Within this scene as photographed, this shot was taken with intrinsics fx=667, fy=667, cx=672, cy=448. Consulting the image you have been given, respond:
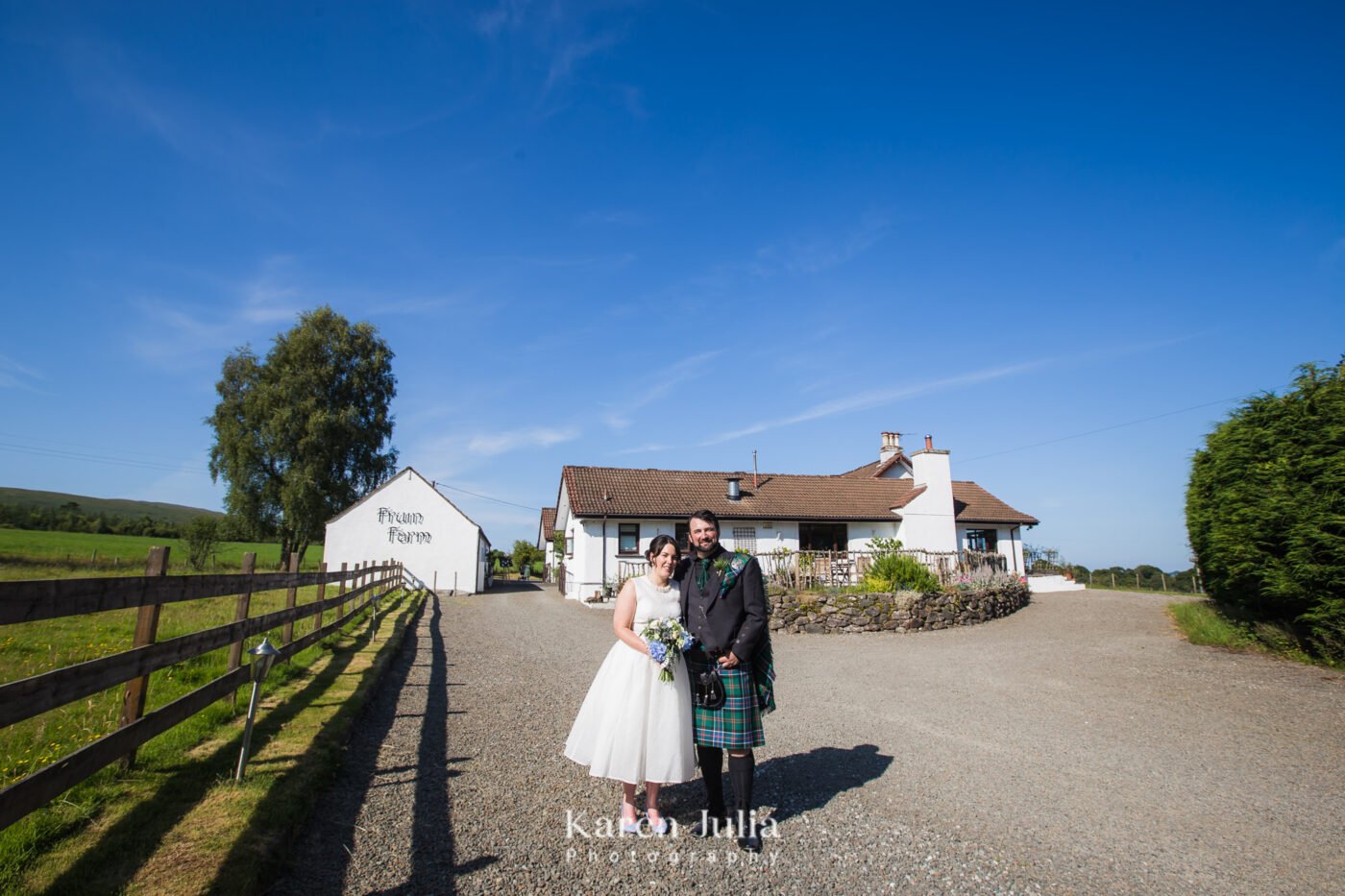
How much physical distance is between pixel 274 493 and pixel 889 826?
121 ft

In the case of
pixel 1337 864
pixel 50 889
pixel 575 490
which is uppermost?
pixel 575 490

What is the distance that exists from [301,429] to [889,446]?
96.8 feet

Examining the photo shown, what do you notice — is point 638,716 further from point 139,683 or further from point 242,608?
point 242,608

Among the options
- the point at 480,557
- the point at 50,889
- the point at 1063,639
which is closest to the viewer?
the point at 50,889

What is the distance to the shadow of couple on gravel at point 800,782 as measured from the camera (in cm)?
447

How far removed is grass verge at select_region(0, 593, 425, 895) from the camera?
2914 mm

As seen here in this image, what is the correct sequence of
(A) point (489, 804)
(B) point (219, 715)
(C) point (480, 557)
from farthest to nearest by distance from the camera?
(C) point (480, 557) → (B) point (219, 715) → (A) point (489, 804)

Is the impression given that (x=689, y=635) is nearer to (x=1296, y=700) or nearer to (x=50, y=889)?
(x=50, y=889)

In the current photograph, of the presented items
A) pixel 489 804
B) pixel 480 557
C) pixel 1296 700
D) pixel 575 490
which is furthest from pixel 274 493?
pixel 1296 700

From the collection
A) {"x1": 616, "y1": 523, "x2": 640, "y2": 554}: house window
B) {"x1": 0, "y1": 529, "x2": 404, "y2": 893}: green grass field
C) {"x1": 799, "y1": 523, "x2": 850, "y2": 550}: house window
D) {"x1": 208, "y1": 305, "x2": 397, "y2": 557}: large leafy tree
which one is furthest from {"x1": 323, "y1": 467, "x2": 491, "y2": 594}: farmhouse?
{"x1": 0, "y1": 529, "x2": 404, "y2": 893}: green grass field

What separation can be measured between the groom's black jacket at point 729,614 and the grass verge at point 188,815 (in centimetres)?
248

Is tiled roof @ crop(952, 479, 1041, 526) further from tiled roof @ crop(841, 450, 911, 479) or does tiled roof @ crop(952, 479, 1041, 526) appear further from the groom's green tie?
the groom's green tie

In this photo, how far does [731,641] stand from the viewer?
13.4ft

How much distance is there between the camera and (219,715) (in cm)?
540
